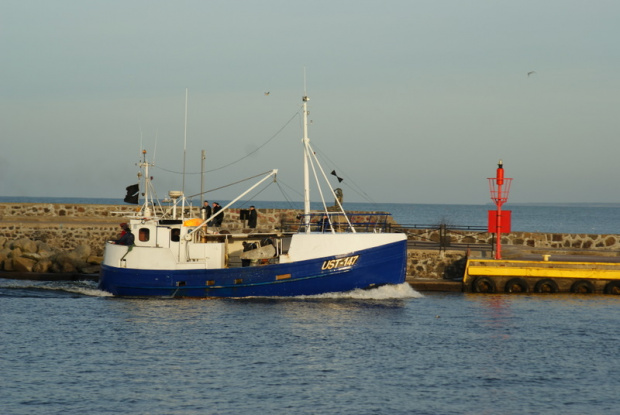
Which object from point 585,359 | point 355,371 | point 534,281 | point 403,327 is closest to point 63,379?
point 355,371

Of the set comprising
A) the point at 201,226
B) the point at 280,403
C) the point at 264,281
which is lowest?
the point at 280,403

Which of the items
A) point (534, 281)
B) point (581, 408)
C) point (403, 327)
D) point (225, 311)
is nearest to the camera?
point (581, 408)

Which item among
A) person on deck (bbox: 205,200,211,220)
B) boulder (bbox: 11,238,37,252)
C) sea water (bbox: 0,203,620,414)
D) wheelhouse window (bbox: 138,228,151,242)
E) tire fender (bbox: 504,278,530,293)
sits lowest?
sea water (bbox: 0,203,620,414)

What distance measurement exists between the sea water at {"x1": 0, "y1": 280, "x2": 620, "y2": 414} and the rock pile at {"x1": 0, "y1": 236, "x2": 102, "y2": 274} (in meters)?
A: 6.52

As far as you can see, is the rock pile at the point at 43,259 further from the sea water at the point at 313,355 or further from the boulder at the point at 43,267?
the sea water at the point at 313,355

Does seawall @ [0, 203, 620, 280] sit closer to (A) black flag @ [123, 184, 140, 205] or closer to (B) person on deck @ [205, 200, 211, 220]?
(B) person on deck @ [205, 200, 211, 220]

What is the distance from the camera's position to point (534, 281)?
100 feet

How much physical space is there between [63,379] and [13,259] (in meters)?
19.6

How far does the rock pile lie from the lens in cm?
3569

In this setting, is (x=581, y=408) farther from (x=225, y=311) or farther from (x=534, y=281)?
(x=534, y=281)

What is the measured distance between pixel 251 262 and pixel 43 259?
12.6 metres

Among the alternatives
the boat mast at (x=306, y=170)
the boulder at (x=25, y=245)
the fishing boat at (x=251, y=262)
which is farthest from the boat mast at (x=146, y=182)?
the boulder at (x=25, y=245)

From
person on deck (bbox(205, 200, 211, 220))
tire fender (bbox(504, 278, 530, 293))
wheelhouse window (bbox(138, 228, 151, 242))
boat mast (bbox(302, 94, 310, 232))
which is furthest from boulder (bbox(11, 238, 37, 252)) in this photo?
tire fender (bbox(504, 278, 530, 293))

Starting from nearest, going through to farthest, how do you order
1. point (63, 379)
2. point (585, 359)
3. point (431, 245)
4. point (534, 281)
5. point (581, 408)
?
Answer: 1. point (581, 408)
2. point (63, 379)
3. point (585, 359)
4. point (534, 281)
5. point (431, 245)
